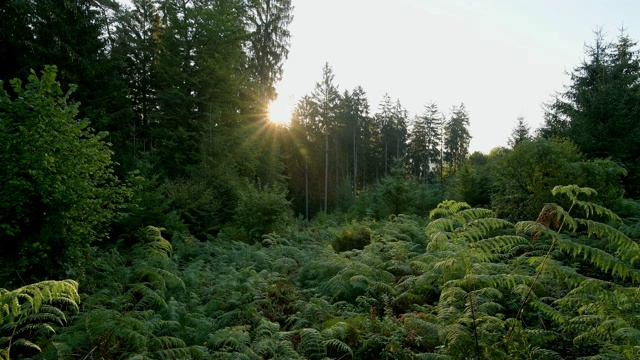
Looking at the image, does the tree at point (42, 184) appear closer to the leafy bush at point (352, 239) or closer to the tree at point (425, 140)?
the leafy bush at point (352, 239)

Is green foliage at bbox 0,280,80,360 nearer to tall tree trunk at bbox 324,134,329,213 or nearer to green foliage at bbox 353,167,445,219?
green foliage at bbox 353,167,445,219

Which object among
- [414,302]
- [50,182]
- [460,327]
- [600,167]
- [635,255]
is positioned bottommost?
[414,302]

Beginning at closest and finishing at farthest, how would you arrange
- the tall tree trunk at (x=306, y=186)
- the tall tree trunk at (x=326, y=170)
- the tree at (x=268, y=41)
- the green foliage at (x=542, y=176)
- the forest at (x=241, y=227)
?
the forest at (x=241, y=227) → the green foliage at (x=542, y=176) → the tree at (x=268, y=41) → the tall tree trunk at (x=306, y=186) → the tall tree trunk at (x=326, y=170)

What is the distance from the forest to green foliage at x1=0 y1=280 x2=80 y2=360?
44 millimetres

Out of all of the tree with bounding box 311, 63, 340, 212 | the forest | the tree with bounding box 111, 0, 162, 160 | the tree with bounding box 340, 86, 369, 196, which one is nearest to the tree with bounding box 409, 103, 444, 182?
the tree with bounding box 340, 86, 369, 196

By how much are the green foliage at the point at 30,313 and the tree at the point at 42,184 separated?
81 cm

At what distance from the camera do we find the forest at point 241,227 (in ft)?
12.0

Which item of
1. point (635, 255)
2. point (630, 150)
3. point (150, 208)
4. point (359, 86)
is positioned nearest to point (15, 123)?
point (150, 208)

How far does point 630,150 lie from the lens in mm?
16641

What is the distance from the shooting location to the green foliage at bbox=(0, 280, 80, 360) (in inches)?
102

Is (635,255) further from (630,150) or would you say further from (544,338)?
(630,150)

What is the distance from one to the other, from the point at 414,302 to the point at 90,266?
5.98 metres

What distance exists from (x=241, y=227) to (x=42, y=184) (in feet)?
26.8

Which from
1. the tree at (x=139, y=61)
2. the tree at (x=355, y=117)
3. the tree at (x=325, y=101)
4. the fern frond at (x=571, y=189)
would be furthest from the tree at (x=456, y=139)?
the fern frond at (x=571, y=189)
